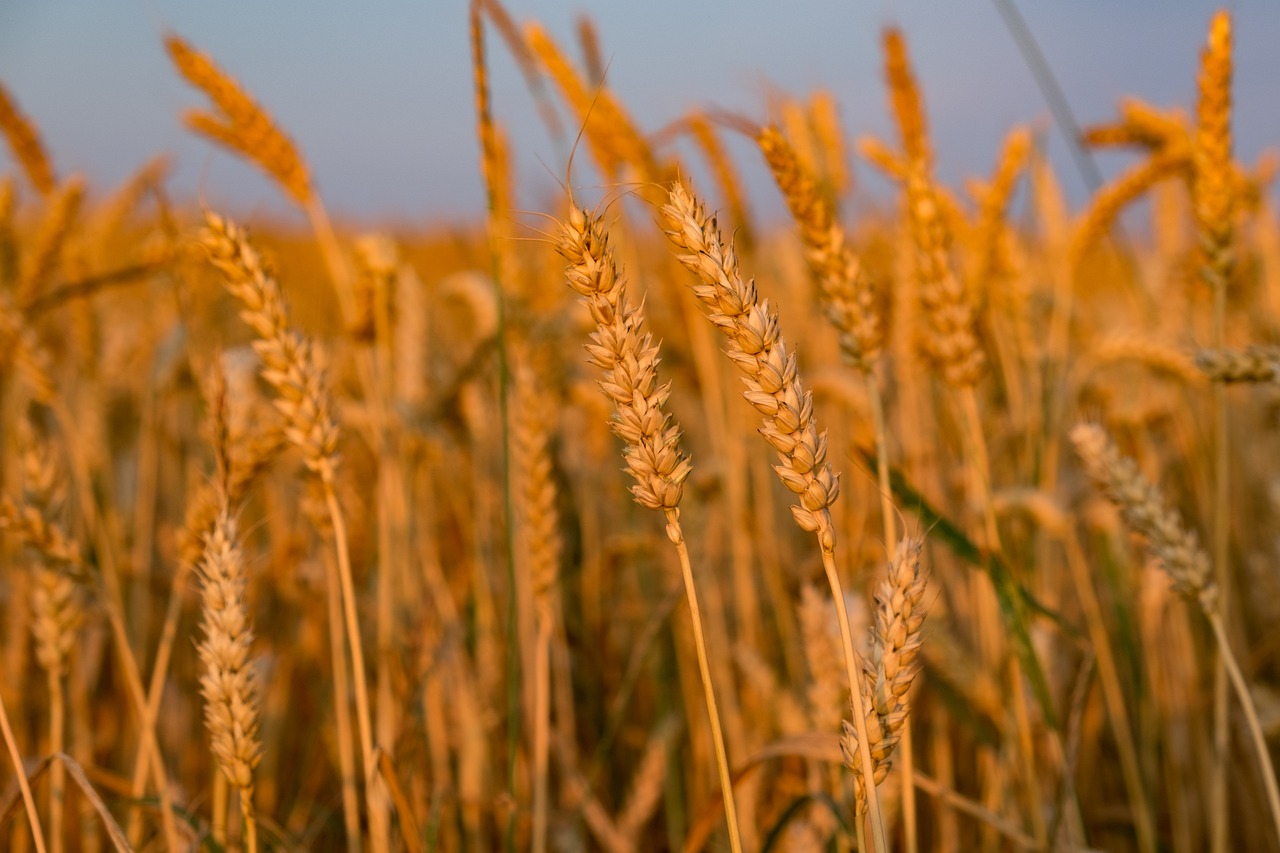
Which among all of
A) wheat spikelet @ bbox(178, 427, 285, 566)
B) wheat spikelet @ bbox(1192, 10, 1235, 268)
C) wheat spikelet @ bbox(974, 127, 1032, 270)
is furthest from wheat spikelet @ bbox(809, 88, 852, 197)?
wheat spikelet @ bbox(178, 427, 285, 566)

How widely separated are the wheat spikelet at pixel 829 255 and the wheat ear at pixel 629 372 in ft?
1.07

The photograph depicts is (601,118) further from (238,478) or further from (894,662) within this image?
(894,662)

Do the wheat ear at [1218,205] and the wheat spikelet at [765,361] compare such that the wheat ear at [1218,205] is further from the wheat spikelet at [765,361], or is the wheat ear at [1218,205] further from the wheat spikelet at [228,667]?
the wheat spikelet at [228,667]

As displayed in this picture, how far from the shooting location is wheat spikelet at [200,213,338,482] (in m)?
0.81

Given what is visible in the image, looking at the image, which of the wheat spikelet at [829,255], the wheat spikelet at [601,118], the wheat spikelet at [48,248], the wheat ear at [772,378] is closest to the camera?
the wheat ear at [772,378]

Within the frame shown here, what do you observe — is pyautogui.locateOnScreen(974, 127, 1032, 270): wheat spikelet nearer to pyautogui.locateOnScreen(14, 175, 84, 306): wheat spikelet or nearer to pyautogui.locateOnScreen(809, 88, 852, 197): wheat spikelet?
pyautogui.locateOnScreen(809, 88, 852, 197): wheat spikelet

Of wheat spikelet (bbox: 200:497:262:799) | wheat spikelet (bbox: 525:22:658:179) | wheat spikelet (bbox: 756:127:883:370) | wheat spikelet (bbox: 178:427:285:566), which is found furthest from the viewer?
wheat spikelet (bbox: 525:22:658:179)

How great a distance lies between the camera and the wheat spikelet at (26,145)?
1635 mm

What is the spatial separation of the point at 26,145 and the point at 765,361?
64.6 inches

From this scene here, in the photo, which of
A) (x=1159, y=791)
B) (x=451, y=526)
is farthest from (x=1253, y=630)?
(x=451, y=526)

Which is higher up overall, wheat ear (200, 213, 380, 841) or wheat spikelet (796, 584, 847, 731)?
wheat ear (200, 213, 380, 841)

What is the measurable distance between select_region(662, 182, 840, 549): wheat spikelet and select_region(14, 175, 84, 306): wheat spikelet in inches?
65.4

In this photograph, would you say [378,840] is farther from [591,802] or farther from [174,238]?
[174,238]

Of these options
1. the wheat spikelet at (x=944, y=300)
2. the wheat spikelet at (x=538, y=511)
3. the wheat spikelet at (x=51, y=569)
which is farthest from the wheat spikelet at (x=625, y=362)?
the wheat spikelet at (x=51, y=569)
